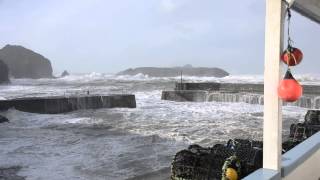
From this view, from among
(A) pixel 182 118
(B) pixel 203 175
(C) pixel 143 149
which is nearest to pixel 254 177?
(B) pixel 203 175

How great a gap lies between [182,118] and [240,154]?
1186 centimetres

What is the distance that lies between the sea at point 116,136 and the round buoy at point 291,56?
4350mm

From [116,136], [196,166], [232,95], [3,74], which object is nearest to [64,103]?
[116,136]

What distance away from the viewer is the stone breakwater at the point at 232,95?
61.5 ft

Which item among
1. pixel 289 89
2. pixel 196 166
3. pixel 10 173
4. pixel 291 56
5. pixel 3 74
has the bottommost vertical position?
pixel 10 173

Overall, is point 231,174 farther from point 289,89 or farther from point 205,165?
point 289,89

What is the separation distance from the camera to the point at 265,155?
293 centimetres

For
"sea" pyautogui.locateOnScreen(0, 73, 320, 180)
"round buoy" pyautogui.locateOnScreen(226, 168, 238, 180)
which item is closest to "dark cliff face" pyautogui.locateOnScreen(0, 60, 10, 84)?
"sea" pyautogui.locateOnScreen(0, 73, 320, 180)

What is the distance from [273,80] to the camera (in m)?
2.74

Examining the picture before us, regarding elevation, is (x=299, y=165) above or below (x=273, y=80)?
below

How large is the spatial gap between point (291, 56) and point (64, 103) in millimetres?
16229

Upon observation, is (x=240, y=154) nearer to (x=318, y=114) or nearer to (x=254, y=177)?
(x=254, y=177)

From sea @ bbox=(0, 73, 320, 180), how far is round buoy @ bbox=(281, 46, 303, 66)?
171 inches

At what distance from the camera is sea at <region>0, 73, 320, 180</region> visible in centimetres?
775
